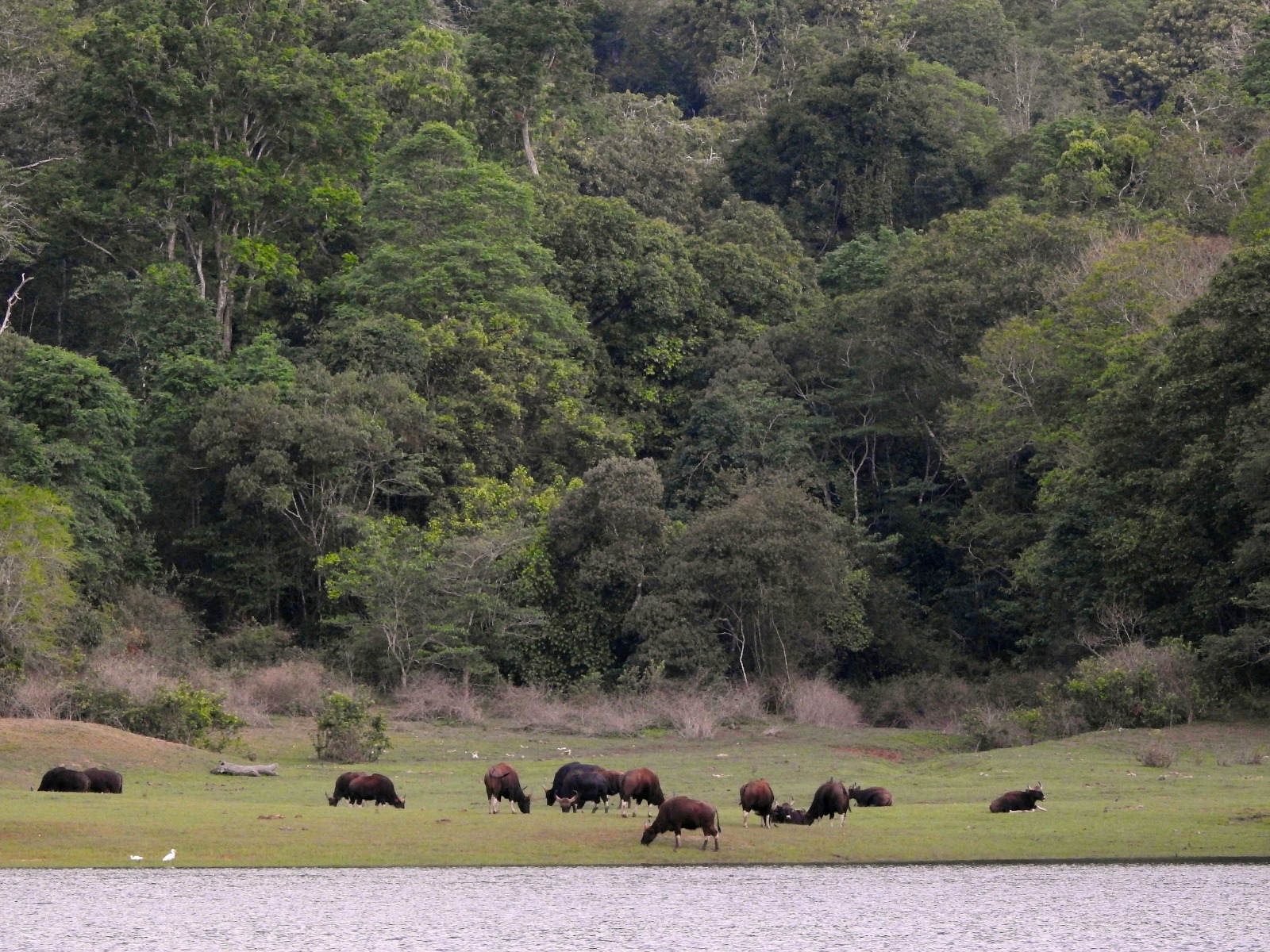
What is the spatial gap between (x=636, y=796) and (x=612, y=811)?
92.4 inches

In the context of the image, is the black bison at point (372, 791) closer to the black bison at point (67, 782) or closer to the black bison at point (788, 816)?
the black bison at point (67, 782)

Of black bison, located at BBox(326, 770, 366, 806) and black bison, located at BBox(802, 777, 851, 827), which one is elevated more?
black bison, located at BBox(326, 770, 366, 806)

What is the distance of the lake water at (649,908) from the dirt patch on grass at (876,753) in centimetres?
1538

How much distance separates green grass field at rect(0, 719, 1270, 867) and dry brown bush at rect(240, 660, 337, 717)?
3912 millimetres

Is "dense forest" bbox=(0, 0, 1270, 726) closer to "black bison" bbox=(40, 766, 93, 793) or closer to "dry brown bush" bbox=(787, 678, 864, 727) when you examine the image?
"dry brown bush" bbox=(787, 678, 864, 727)

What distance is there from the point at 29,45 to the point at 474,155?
15850mm

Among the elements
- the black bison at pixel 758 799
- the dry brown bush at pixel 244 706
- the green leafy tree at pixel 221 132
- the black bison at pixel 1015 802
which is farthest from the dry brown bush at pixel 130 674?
the black bison at pixel 1015 802

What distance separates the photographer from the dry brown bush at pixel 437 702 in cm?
4262

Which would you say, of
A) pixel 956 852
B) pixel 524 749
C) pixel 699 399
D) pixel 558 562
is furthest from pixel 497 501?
pixel 956 852

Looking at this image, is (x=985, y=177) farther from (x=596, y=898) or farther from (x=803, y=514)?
(x=596, y=898)

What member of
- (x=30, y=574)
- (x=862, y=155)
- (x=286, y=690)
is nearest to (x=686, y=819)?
(x=286, y=690)

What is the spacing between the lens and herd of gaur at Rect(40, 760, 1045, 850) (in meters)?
22.2

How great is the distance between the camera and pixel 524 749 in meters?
37.7

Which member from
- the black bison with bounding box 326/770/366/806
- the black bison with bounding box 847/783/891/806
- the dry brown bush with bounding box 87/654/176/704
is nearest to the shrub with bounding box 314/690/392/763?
the dry brown bush with bounding box 87/654/176/704
